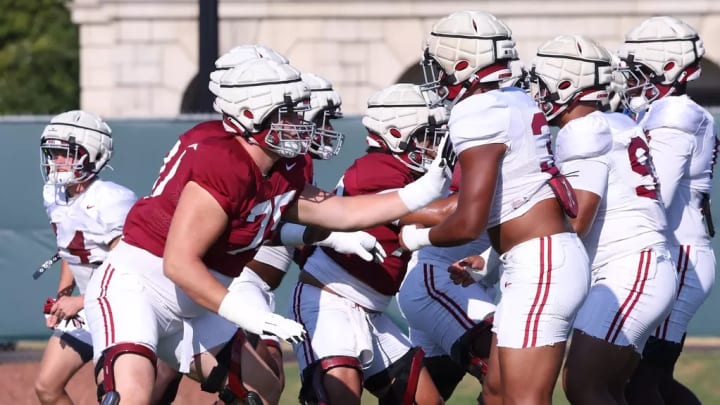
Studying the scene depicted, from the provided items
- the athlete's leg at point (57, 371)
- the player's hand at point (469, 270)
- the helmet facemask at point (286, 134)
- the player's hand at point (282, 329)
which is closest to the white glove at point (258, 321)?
the player's hand at point (282, 329)

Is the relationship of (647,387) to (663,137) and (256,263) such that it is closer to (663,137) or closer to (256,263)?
(663,137)

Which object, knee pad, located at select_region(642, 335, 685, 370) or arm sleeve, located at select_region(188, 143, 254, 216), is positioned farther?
knee pad, located at select_region(642, 335, 685, 370)

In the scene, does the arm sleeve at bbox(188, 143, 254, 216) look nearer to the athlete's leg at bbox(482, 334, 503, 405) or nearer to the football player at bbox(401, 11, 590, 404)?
the football player at bbox(401, 11, 590, 404)

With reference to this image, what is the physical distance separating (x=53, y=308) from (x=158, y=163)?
10.1 ft

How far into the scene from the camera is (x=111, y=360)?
6.32 meters

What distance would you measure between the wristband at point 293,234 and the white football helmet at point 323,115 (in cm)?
31

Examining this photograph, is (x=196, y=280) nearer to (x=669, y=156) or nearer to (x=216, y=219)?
(x=216, y=219)

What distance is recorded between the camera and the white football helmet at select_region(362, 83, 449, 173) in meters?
7.38

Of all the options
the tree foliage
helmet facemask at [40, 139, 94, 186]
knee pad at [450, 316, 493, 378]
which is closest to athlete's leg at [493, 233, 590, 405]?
knee pad at [450, 316, 493, 378]

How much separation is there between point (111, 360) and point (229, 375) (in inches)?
28.2

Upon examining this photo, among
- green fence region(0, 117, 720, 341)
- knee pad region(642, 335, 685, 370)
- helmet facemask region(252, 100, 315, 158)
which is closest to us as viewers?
helmet facemask region(252, 100, 315, 158)

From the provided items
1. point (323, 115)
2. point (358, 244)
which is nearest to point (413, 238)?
point (358, 244)

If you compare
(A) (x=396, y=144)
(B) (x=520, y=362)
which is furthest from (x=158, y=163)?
(B) (x=520, y=362)

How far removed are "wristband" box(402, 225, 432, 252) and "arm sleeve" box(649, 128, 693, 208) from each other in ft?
4.13
